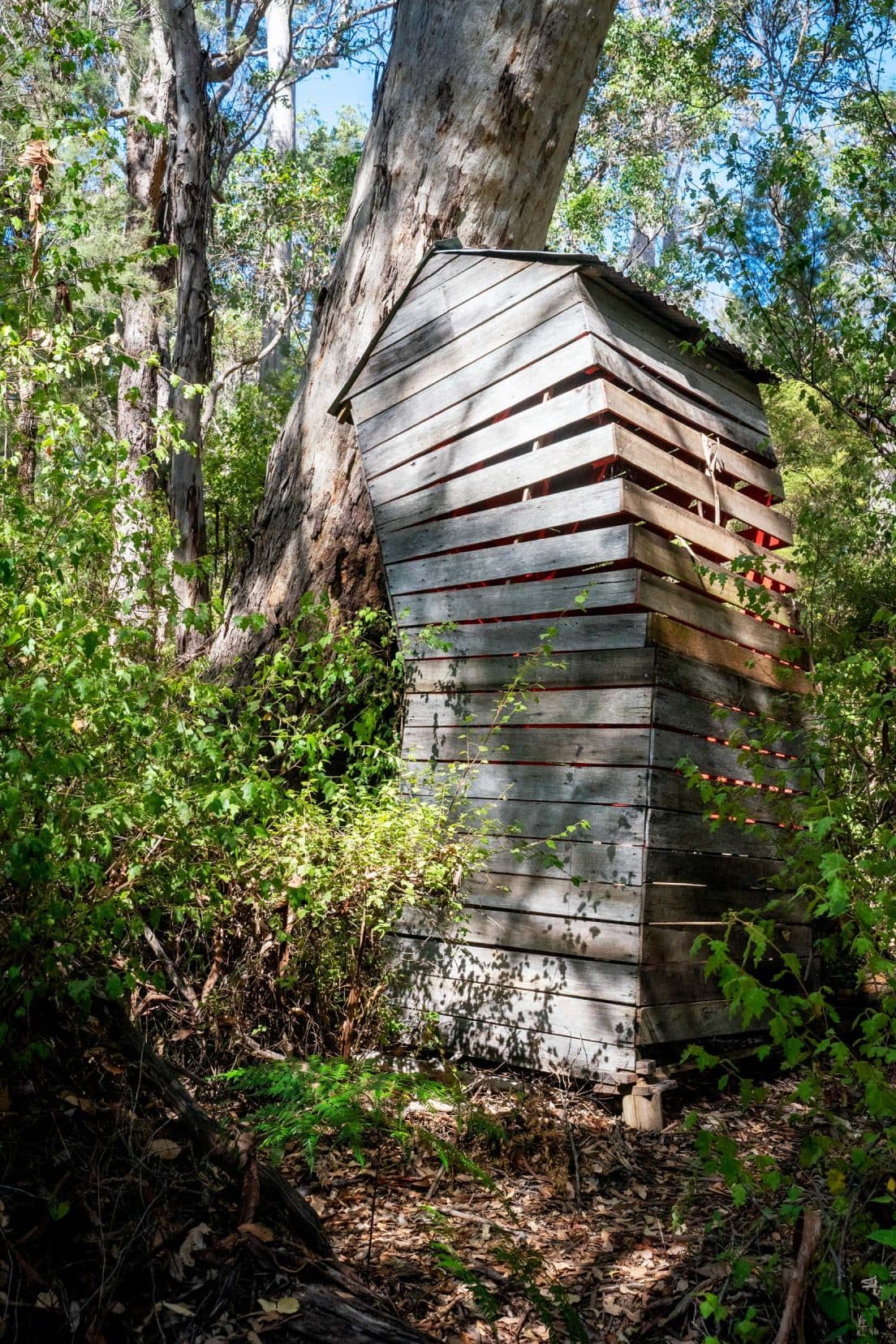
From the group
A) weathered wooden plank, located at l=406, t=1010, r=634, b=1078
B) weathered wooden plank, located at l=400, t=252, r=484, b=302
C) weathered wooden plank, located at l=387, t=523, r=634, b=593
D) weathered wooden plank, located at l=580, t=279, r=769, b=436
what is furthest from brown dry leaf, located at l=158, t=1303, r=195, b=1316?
weathered wooden plank, located at l=400, t=252, r=484, b=302

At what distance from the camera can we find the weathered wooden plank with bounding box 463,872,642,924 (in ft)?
14.6

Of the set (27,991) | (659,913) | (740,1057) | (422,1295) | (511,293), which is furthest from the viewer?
(511,293)

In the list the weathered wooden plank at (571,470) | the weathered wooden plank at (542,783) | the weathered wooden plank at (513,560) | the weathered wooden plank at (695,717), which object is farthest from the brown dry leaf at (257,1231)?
the weathered wooden plank at (571,470)

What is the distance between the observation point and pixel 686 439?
5312 mm

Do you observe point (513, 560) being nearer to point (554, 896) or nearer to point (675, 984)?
point (554, 896)

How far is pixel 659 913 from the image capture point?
4473mm

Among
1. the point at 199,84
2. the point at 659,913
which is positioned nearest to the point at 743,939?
the point at 659,913

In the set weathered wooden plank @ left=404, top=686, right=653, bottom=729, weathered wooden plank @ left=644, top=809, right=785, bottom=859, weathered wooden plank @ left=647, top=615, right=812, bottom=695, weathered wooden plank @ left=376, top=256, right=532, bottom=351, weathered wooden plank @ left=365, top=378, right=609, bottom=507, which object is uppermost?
weathered wooden plank @ left=376, top=256, right=532, bottom=351

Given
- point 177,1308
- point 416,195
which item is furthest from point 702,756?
point 416,195

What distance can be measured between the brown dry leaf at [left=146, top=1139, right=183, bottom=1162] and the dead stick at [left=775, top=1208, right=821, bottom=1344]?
1.64 m

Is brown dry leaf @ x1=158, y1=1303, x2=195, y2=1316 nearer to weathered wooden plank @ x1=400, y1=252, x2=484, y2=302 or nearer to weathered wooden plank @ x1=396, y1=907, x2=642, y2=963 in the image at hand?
weathered wooden plank @ x1=396, y1=907, x2=642, y2=963

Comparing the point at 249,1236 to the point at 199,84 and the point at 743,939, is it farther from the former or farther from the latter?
the point at 199,84

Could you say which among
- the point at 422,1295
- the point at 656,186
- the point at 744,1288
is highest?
the point at 656,186

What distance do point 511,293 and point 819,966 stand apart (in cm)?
385
